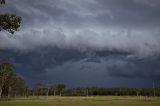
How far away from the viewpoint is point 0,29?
82.6ft

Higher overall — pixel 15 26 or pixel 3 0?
pixel 3 0

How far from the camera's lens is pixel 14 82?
453ft

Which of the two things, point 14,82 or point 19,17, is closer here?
point 19,17

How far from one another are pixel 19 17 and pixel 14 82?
117 meters

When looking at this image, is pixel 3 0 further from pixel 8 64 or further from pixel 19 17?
pixel 8 64

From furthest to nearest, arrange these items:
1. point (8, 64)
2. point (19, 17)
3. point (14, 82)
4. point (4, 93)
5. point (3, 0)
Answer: point (4, 93) → point (14, 82) → point (8, 64) → point (19, 17) → point (3, 0)

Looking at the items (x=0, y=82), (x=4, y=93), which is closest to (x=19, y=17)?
(x=0, y=82)

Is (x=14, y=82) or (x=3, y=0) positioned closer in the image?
(x=3, y=0)

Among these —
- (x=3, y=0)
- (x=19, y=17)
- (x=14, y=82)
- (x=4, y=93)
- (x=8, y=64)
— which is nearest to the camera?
(x=3, y=0)

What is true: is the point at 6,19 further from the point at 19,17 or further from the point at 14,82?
the point at 14,82

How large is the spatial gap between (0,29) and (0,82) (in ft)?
350

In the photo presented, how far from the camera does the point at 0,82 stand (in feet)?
416

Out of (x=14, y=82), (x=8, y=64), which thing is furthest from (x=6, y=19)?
(x=14, y=82)

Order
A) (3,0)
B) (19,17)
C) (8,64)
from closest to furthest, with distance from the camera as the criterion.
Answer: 1. (3,0)
2. (19,17)
3. (8,64)
